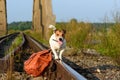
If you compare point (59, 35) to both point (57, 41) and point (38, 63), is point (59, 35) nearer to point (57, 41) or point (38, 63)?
point (57, 41)

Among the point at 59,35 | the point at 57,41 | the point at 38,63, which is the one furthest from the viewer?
the point at 57,41

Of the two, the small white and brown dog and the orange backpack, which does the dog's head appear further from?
the orange backpack

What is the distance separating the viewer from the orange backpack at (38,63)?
9.02m

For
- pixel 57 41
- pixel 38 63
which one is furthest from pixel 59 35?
pixel 38 63

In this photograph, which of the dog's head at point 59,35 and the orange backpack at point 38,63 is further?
the dog's head at point 59,35

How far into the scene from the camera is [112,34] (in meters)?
14.0

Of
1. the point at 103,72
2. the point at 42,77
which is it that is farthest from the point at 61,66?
the point at 103,72

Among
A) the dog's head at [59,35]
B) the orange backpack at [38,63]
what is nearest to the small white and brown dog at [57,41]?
the dog's head at [59,35]

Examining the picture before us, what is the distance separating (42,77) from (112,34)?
526cm

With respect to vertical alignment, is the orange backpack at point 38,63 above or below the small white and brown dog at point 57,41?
below

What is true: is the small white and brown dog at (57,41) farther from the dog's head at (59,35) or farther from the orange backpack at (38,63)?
the orange backpack at (38,63)

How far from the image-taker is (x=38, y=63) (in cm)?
910

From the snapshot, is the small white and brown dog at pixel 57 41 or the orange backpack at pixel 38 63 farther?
the small white and brown dog at pixel 57 41

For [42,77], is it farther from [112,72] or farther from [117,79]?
[112,72]
